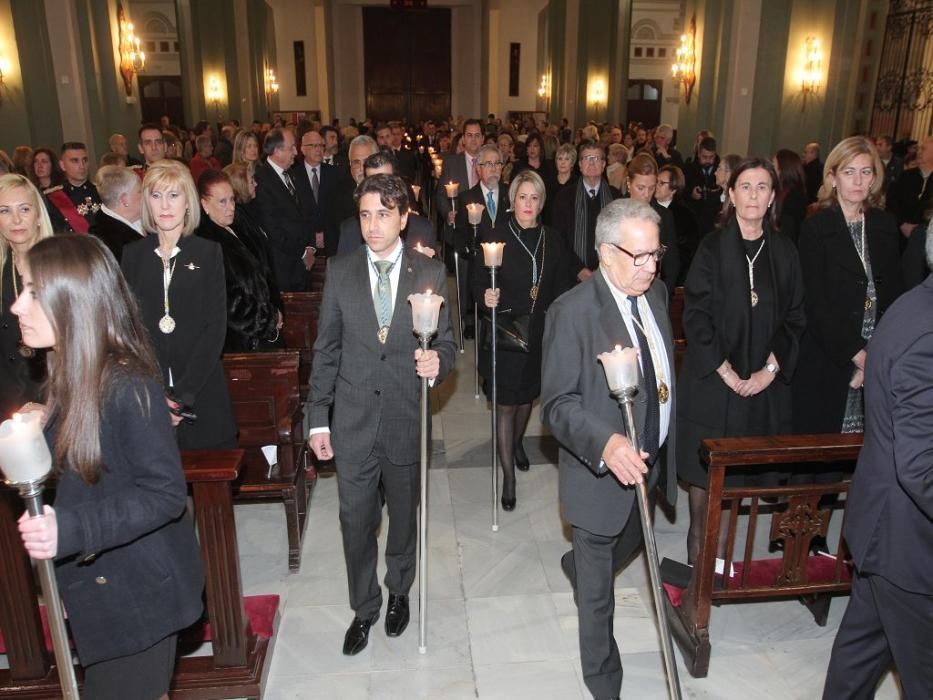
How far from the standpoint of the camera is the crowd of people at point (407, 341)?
6.45 ft

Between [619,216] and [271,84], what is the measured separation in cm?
2703

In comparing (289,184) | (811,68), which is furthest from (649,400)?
(811,68)

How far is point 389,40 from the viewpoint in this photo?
31391mm

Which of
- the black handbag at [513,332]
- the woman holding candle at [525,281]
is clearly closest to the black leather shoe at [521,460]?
the woman holding candle at [525,281]

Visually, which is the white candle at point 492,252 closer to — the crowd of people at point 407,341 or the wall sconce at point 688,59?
the crowd of people at point 407,341

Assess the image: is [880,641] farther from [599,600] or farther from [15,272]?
[15,272]

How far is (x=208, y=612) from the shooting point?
2998 millimetres

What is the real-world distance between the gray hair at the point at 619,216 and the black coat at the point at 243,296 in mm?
2361

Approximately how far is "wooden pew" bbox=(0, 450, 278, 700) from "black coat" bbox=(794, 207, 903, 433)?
9.87 feet

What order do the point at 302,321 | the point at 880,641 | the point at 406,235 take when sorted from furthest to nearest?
the point at 302,321 < the point at 406,235 < the point at 880,641

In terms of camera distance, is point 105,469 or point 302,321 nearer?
point 105,469

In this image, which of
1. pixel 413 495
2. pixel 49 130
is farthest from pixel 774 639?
pixel 49 130

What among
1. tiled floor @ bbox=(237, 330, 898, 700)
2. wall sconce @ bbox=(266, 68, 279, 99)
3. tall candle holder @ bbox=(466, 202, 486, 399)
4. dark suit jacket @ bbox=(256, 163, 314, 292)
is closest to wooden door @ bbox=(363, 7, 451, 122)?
wall sconce @ bbox=(266, 68, 279, 99)

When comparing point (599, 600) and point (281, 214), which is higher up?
point (281, 214)
